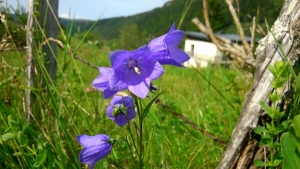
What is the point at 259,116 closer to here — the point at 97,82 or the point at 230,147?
the point at 230,147

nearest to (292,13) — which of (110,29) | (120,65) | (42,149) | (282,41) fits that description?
(282,41)

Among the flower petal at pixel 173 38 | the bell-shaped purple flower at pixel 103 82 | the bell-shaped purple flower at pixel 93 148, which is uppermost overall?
the flower petal at pixel 173 38

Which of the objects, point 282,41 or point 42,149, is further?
point 282,41

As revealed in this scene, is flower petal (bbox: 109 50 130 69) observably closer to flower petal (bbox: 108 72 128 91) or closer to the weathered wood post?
flower petal (bbox: 108 72 128 91)

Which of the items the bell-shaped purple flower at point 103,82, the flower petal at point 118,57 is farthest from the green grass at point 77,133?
the flower petal at point 118,57

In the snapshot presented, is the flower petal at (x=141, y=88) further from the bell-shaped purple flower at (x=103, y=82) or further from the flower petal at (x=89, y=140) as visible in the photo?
the flower petal at (x=89, y=140)

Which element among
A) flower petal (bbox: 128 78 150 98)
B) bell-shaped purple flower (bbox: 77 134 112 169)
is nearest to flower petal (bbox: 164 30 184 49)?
flower petal (bbox: 128 78 150 98)
